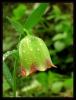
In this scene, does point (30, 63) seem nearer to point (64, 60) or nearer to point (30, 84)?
point (30, 84)

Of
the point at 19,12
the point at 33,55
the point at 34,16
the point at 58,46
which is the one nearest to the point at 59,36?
the point at 58,46

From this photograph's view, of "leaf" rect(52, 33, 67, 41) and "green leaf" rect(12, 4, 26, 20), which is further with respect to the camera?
"green leaf" rect(12, 4, 26, 20)

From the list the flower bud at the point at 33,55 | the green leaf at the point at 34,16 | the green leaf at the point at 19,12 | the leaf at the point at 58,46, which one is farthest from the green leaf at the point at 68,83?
the flower bud at the point at 33,55

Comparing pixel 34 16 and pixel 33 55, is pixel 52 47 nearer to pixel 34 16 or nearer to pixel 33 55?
pixel 34 16

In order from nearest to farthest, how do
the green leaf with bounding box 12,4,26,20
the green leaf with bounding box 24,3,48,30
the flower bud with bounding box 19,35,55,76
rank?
the flower bud with bounding box 19,35,55,76
the green leaf with bounding box 24,3,48,30
the green leaf with bounding box 12,4,26,20

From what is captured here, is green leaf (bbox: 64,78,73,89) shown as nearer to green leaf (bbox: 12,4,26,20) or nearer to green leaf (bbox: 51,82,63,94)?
green leaf (bbox: 51,82,63,94)

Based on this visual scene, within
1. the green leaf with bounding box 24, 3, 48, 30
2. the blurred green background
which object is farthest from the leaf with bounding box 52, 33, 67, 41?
the green leaf with bounding box 24, 3, 48, 30
